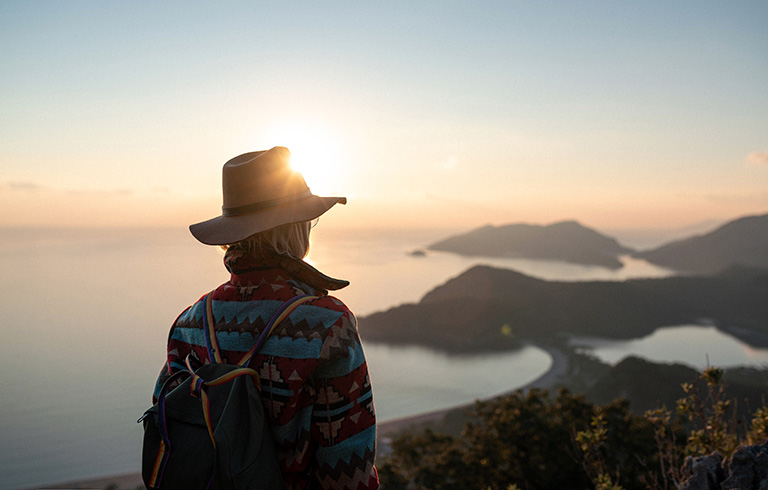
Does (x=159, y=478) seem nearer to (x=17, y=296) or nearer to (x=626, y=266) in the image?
(x=17, y=296)

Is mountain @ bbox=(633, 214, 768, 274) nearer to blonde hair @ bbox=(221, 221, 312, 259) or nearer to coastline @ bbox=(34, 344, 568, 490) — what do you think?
coastline @ bbox=(34, 344, 568, 490)

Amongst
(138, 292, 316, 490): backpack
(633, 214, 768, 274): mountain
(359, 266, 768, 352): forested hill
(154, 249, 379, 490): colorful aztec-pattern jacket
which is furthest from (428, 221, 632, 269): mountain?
(138, 292, 316, 490): backpack

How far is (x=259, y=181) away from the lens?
145 centimetres

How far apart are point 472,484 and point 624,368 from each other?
39432 millimetres

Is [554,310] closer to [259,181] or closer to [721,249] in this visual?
[259,181]

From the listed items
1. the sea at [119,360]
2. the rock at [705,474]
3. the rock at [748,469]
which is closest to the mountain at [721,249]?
the sea at [119,360]

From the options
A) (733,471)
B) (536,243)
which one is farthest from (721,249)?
(733,471)

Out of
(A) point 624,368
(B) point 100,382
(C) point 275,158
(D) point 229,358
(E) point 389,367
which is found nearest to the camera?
(D) point 229,358

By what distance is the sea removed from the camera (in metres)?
41.4

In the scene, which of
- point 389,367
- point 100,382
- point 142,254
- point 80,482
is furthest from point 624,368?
point 142,254

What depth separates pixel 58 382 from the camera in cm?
5350

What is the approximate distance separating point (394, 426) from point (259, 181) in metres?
42.9

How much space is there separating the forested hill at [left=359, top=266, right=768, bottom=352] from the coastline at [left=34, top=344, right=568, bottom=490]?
11.3 metres

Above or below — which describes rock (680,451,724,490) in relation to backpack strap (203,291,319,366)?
below
